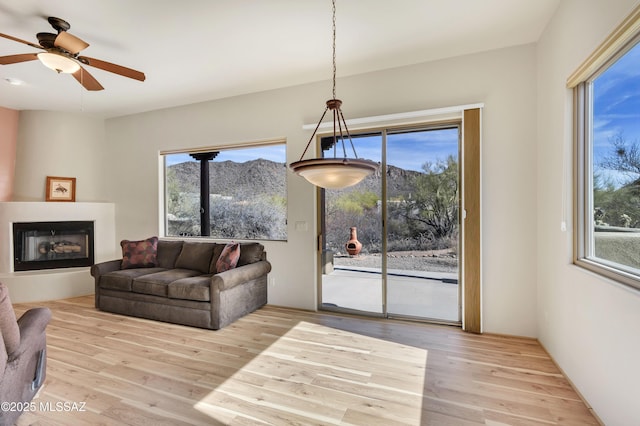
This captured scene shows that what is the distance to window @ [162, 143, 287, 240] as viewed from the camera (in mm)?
4496

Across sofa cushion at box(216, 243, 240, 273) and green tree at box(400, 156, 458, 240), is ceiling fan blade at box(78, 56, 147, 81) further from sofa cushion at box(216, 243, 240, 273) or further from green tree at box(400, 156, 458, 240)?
green tree at box(400, 156, 458, 240)

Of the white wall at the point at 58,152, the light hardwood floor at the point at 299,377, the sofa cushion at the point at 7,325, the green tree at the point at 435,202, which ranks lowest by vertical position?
the light hardwood floor at the point at 299,377

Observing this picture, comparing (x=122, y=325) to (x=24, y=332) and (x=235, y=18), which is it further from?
(x=235, y=18)

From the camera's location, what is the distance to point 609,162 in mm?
1989

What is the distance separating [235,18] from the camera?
267 cm

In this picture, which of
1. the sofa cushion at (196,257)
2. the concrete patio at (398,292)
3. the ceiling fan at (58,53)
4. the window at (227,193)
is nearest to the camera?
the ceiling fan at (58,53)

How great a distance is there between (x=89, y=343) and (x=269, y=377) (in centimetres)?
203

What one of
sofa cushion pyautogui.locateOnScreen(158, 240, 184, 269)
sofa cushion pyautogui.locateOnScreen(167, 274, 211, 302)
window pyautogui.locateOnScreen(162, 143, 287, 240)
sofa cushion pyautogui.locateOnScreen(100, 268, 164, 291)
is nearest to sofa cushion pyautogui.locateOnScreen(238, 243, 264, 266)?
window pyautogui.locateOnScreen(162, 143, 287, 240)

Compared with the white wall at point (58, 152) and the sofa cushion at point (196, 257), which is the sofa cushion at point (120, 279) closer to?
the sofa cushion at point (196, 257)

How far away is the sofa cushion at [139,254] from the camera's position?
432 cm

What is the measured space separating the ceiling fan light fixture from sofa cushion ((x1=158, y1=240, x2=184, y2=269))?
2523 millimetres

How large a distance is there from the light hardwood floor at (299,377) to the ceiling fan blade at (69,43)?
105 inches

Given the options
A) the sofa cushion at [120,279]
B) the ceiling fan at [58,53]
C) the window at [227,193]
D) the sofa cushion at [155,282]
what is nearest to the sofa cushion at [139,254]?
the sofa cushion at [120,279]

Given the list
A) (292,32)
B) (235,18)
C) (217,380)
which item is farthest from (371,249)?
(235,18)
